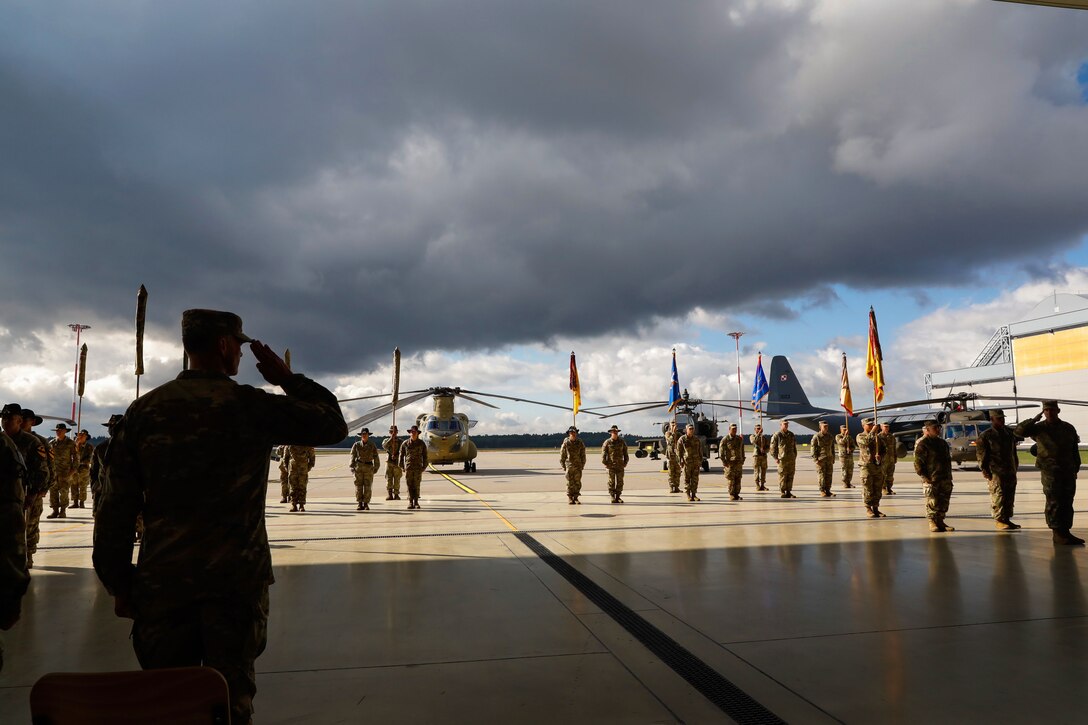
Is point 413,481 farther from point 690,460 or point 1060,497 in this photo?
point 1060,497

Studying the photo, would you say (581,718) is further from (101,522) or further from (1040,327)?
(1040,327)

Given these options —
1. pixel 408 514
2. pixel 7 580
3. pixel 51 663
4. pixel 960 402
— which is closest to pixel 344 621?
pixel 51 663

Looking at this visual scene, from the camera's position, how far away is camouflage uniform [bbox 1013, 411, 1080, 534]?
313 inches

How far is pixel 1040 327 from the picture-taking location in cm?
5575

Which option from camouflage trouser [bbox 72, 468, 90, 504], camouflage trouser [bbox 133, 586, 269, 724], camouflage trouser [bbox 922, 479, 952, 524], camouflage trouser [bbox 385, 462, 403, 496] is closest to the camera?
camouflage trouser [bbox 133, 586, 269, 724]

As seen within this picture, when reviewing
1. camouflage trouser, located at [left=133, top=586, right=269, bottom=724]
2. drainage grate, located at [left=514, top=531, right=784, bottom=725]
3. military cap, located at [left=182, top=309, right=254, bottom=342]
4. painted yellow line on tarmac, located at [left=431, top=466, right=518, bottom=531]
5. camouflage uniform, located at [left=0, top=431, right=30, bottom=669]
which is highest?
military cap, located at [left=182, top=309, right=254, bottom=342]

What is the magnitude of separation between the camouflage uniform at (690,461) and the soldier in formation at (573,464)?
2.30 m

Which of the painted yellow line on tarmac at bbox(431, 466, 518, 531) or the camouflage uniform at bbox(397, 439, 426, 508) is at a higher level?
the camouflage uniform at bbox(397, 439, 426, 508)

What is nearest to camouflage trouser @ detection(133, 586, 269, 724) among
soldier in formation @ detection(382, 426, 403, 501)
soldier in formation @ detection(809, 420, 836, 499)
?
soldier in formation @ detection(382, 426, 403, 501)

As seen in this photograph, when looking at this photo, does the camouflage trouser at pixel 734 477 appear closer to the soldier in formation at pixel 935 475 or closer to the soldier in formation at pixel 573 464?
the soldier in formation at pixel 573 464

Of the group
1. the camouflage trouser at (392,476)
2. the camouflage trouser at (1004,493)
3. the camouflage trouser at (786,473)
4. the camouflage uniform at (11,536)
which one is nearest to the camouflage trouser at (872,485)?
the camouflage trouser at (1004,493)

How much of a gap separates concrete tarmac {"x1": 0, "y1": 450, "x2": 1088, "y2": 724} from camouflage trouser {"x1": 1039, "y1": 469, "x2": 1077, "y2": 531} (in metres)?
0.28

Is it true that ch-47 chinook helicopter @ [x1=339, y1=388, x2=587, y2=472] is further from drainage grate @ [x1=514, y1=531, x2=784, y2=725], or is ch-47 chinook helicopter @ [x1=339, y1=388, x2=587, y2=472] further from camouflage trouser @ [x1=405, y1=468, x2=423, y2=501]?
drainage grate @ [x1=514, y1=531, x2=784, y2=725]

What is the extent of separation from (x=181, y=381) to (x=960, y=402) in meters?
25.5
